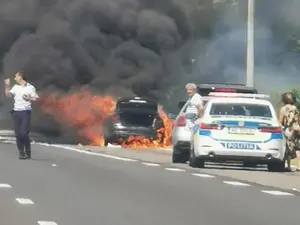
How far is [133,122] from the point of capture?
36.9 meters

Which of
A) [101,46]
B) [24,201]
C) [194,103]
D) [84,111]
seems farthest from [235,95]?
[101,46]

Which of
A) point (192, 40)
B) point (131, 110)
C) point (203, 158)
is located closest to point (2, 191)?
point (203, 158)

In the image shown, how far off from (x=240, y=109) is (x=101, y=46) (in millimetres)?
27091

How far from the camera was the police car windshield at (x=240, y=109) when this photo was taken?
2356cm

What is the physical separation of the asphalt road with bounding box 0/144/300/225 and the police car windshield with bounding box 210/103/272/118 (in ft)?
6.09

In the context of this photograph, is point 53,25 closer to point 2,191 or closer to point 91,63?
point 91,63

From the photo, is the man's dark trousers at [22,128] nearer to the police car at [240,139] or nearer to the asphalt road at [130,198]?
the asphalt road at [130,198]

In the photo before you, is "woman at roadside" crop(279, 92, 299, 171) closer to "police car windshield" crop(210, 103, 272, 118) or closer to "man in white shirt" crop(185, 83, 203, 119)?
"police car windshield" crop(210, 103, 272, 118)

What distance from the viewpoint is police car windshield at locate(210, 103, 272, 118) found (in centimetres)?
2356

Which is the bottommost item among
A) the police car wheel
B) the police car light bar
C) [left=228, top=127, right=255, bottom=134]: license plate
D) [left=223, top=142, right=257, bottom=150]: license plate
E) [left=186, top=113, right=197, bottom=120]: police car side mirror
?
the police car wheel

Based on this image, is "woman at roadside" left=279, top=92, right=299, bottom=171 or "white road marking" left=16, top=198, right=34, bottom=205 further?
"woman at roadside" left=279, top=92, right=299, bottom=171

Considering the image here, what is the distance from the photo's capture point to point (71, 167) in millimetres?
22438

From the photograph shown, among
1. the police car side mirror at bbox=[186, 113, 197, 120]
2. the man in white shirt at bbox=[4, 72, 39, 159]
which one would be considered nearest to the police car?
the police car side mirror at bbox=[186, 113, 197, 120]

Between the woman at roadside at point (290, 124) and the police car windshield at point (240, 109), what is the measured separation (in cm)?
33
